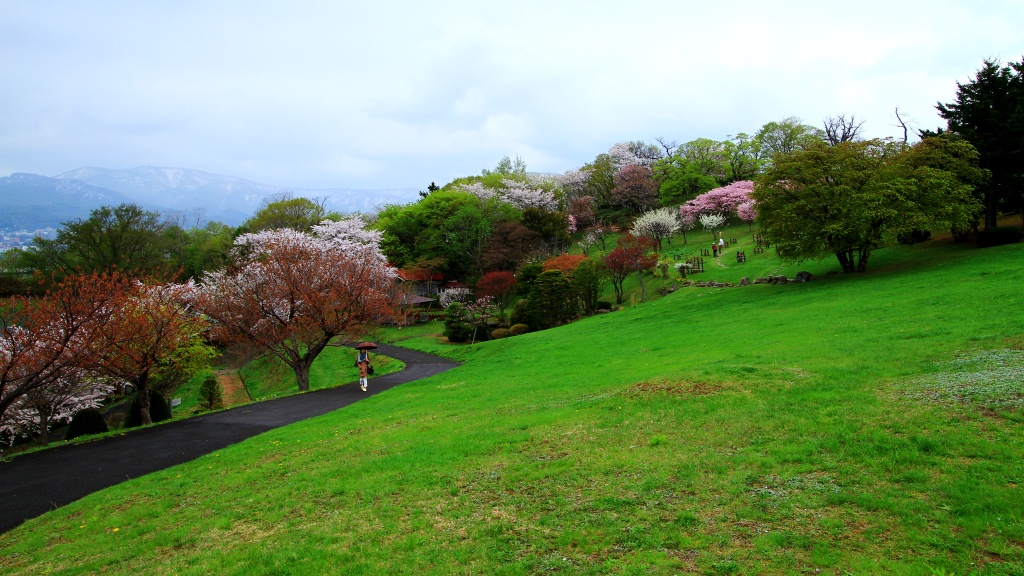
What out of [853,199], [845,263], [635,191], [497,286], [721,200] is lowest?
[845,263]

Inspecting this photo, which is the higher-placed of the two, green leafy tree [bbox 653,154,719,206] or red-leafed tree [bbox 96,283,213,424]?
green leafy tree [bbox 653,154,719,206]

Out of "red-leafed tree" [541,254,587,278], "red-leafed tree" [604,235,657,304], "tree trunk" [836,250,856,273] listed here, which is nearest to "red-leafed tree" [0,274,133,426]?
"red-leafed tree" [604,235,657,304]

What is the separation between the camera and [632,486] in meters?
7.21

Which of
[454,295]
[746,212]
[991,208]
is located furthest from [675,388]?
[746,212]

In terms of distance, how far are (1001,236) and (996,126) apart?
6.71 meters

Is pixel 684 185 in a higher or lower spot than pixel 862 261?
higher

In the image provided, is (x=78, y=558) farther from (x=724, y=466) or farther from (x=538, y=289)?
(x=538, y=289)

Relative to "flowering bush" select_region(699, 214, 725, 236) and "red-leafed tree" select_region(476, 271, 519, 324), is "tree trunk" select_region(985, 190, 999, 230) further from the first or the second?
"red-leafed tree" select_region(476, 271, 519, 324)

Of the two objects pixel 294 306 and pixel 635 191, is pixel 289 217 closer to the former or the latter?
pixel 294 306

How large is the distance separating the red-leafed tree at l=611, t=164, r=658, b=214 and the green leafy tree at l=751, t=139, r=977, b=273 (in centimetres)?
4230

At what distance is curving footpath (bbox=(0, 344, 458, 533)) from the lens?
35.2 feet

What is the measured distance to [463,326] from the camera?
43.6 metres

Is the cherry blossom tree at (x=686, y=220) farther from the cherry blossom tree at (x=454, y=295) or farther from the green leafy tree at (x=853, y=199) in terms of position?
the green leafy tree at (x=853, y=199)

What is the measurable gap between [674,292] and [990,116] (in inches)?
834
